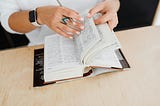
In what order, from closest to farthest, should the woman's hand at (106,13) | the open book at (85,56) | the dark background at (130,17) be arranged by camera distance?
the open book at (85,56) → the woman's hand at (106,13) → the dark background at (130,17)

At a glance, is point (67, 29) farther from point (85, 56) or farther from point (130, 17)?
point (130, 17)

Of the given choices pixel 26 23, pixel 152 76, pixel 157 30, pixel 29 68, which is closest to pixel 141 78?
pixel 152 76

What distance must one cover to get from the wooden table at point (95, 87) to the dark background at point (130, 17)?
2.70 ft

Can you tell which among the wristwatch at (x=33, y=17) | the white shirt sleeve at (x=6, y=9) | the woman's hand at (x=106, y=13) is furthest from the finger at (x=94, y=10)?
the white shirt sleeve at (x=6, y=9)

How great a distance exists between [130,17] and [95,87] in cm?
121

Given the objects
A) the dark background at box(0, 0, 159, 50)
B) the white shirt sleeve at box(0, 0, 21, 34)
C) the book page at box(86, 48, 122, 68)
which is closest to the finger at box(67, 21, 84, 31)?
the book page at box(86, 48, 122, 68)

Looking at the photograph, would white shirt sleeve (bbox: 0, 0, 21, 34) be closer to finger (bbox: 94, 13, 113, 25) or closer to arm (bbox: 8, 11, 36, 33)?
arm (bbox: 8, 11, 36, 33)

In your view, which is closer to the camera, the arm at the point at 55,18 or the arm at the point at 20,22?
the arm at the point at 55,18

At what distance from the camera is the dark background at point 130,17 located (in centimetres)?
162

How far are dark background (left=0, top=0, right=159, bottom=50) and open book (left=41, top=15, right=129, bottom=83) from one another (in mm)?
921

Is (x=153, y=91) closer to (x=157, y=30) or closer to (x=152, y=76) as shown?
(x=152, y=76)

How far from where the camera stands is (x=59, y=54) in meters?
0.76

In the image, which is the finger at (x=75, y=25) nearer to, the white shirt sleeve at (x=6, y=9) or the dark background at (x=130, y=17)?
the white shirt sleeve at (x=6, y=9)

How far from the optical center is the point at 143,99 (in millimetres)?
658
